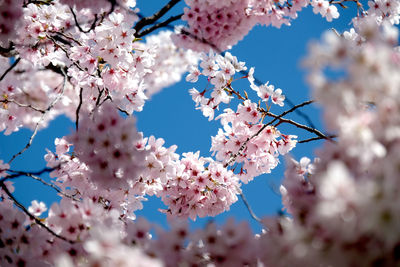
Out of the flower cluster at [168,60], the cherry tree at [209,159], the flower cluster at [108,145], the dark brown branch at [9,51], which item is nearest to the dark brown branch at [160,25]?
the cherry tree at [209,159]

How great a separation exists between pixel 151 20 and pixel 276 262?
140 inches

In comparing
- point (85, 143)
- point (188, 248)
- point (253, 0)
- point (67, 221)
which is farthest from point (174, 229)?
point (253, 0)

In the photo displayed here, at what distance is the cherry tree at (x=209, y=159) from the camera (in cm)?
151

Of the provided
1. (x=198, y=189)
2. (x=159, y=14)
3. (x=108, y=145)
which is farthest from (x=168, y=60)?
(x=108, y=145)

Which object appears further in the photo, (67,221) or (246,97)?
(246,97)

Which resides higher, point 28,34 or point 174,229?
point 28,34

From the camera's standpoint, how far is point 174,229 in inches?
94.1

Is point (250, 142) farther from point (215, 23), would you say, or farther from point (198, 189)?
point (215, 23)

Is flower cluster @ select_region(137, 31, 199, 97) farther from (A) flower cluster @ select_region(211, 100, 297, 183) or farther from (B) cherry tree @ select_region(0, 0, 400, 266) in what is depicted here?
(A) flower cluster @ select_region(211, 100, 297, 183)

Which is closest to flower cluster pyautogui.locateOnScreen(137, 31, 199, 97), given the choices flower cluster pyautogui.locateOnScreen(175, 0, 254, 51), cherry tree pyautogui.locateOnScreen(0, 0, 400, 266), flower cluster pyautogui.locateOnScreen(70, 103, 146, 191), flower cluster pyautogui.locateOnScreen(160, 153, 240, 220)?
cherry tree pyautogui.locateOnScreen(0, 0, 400, 266)

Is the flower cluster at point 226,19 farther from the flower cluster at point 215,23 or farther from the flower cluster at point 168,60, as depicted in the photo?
the flower cluster at point 168,60

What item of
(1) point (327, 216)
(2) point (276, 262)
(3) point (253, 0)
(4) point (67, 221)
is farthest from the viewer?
(3) point (253, 0)

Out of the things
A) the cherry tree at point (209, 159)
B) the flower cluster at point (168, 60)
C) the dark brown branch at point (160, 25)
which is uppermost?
the flower cluster at point (168, 60)

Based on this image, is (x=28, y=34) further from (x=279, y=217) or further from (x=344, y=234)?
(x=344, y=234)
